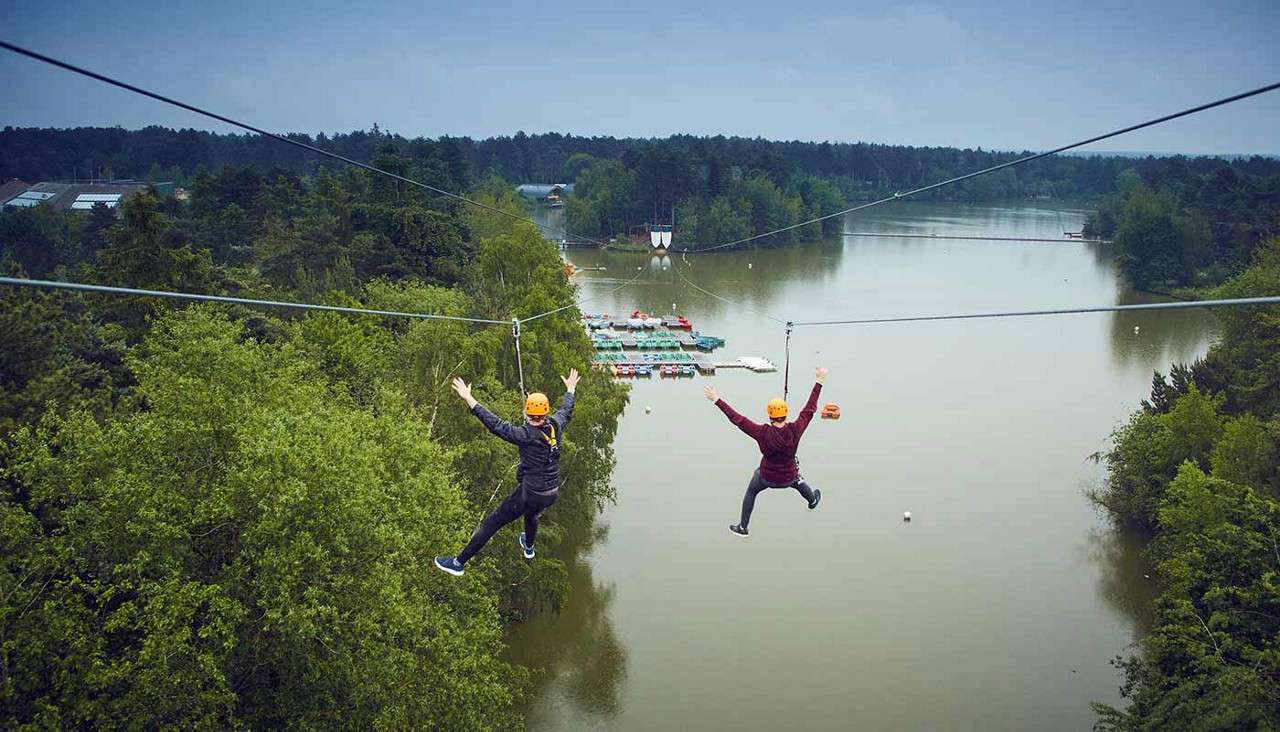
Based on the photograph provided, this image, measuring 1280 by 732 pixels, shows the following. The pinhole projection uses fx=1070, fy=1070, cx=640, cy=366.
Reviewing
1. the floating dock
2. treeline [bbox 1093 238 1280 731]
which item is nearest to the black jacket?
treeline [bbox 1093 238 1280 731]

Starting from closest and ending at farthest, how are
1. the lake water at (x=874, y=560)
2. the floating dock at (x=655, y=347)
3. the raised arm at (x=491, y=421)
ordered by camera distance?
the raised arm at (x=491, y=421)
the lake water at (x=874, y=560)
the floating dock at (x=655, y=347)

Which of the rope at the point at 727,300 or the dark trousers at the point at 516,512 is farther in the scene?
the rope at the point at 727,300

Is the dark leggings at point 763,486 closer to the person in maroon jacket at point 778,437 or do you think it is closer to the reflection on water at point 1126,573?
the person in maroon jacket at point 778,437

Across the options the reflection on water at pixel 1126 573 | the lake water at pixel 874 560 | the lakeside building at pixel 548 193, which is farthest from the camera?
the lakeside building at pixel 548 193

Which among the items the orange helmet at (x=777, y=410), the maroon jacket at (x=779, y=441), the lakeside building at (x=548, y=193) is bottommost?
the lakeside building at (x=548, y=193)

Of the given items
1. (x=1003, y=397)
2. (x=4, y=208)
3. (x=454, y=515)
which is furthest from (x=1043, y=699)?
(x=4, y=208)

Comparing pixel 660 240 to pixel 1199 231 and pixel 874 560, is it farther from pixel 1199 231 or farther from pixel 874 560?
pixel 874 560

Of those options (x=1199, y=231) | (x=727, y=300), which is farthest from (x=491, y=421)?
(x=1199, y=231)

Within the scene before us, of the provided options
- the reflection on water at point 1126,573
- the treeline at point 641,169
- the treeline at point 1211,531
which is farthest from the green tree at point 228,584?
the treeline at point 641,169
